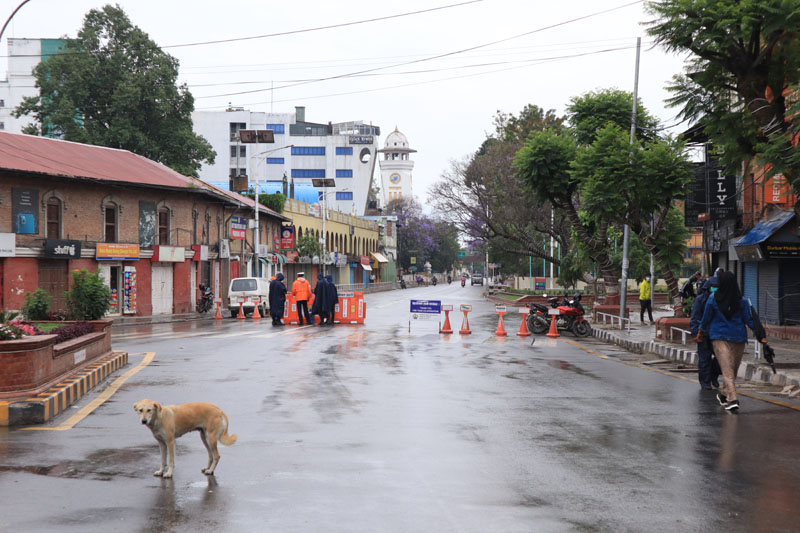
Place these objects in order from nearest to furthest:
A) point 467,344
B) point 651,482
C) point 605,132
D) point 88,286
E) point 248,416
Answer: point 651,482 → point 248,416 → point 88,286 → point 467,344 → point 605,132

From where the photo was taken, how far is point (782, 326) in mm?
23719

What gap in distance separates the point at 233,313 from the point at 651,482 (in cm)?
3246

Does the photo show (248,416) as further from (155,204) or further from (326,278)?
(155,204)

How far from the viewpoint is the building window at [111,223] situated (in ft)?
123

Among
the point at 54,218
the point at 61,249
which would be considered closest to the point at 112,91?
the point at 54,218

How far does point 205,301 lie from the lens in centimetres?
4162

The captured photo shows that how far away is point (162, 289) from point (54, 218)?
7.49 m

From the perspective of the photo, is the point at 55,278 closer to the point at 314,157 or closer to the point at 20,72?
the point at 20,72

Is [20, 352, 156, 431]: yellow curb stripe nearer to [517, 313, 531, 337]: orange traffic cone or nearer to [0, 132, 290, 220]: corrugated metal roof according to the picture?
[517, 313, 531, 337]: orange traffic cone

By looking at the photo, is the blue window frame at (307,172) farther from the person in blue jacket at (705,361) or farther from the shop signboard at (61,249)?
the person in blue jacket at (705,361)

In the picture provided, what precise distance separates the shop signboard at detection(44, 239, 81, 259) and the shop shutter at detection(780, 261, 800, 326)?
27.4 metres

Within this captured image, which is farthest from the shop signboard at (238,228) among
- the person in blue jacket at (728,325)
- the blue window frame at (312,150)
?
the blue window frame at (312,150)

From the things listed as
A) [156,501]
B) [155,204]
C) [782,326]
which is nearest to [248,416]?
[156,501]

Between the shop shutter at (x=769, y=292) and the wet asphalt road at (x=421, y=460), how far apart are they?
12173 millimetres
